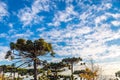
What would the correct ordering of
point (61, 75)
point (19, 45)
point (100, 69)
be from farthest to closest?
point (61, 75) < point (100, 69) < point (19, 45)

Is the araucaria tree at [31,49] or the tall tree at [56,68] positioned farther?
the tall tree at [56,68]

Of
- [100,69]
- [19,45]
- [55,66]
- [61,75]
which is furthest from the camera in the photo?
[61,75]

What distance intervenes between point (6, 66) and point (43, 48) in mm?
26581

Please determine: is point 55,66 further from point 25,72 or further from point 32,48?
point 32,48

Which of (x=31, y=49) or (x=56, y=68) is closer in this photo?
(x=31, y=49)

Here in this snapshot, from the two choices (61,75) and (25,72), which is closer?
(25,72)

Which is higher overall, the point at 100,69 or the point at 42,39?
the point at 42,39

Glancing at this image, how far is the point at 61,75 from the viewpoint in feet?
200

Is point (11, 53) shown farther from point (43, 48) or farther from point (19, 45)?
point (43, 48)

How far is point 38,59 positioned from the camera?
109ft

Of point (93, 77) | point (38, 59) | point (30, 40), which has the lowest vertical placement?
point (93, 77)

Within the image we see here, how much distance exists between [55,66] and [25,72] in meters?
6.48

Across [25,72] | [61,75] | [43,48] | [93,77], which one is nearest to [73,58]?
[61,75]

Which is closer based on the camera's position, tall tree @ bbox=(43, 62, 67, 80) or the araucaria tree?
the araucaria tree
